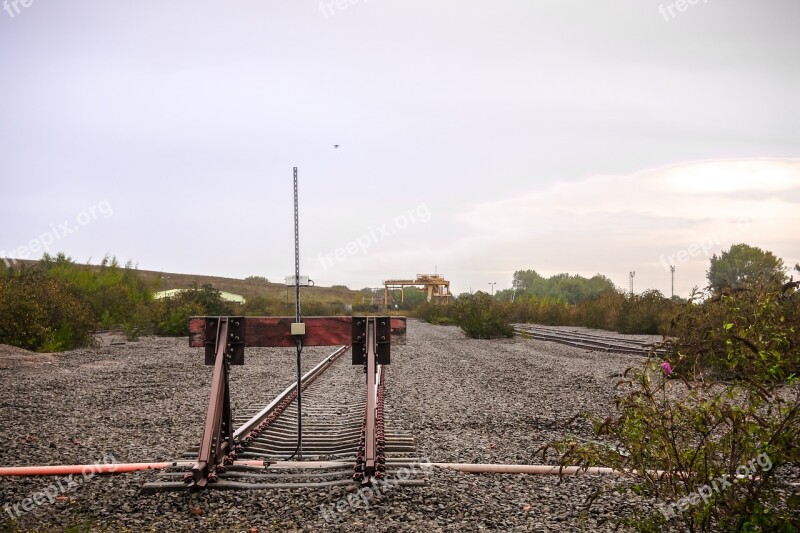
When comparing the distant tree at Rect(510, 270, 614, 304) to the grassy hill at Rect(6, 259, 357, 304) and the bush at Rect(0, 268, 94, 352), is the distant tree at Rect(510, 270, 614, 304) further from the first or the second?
the bush at Rect(0, 268, 94, 352)

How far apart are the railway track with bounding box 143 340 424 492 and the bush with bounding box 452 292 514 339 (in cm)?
2001

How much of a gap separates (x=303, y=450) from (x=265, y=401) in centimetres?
373

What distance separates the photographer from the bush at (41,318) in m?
21.2

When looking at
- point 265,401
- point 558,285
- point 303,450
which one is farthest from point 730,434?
point 558,285

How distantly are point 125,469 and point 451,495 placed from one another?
116 inches

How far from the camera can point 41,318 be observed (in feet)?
73.7

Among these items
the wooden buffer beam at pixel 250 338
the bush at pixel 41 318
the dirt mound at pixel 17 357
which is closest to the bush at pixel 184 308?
the bush at pixel 41 318

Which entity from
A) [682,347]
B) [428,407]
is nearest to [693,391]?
[682,347]

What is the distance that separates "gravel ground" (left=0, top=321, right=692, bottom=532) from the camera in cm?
483

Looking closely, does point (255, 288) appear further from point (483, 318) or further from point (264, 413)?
point (264, 413)

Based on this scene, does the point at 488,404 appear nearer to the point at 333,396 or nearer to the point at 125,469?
the point at 333,396

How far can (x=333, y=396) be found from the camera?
37.1ft

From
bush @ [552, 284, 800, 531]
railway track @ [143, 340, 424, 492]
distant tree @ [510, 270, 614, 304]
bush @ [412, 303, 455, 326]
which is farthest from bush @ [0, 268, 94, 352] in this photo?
distant tree @ [510, 270, 614, 304]

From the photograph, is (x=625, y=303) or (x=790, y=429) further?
(x=625, y=303)
